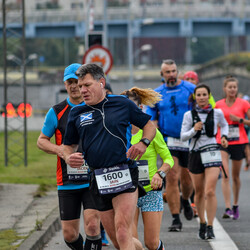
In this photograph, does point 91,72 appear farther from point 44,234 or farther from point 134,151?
point 44,234

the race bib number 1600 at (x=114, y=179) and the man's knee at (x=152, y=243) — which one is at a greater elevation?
the race bib number 1600 at (x=114, y=179)

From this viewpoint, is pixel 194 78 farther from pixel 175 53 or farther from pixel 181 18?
pixel 175 53

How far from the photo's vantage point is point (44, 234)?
9422 millimetres

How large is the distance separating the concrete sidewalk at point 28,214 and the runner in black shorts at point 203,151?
1893 mm

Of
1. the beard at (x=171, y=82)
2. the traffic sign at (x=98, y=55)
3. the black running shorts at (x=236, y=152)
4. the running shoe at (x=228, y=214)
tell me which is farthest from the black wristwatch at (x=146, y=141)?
the traffic sign at (x=98, y=55)

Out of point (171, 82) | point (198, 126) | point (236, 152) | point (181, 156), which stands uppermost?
point (171, 82)

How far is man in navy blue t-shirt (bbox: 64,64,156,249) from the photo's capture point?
19.7ft

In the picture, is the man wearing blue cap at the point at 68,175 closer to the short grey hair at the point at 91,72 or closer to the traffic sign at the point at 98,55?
the short grey hair at the point at 91,72

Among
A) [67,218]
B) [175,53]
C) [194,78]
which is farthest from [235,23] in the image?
[67,218]

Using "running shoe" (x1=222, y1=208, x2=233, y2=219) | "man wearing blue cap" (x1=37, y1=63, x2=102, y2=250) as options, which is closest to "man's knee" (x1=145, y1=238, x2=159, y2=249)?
"man wearing blue cap" (x1=37, y1=63, x2=102, y2=250)

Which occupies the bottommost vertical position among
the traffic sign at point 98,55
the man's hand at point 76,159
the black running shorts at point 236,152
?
the black running shorts at point 236,152

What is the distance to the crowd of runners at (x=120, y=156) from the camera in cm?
604

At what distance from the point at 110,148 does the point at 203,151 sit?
371 cm

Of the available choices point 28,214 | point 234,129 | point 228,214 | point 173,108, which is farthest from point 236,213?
point 28,214
